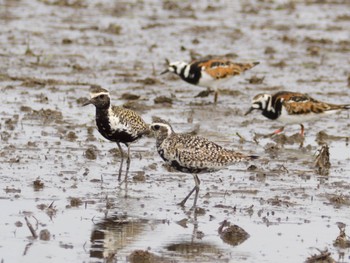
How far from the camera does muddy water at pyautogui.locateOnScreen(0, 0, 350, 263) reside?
35.8ft

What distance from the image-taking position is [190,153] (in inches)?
492

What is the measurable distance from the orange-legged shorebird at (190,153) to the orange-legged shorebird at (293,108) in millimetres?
4594

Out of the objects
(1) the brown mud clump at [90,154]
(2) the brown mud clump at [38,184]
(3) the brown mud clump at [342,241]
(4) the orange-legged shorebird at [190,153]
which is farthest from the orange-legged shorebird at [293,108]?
(3) the brown mud clump at [342,241]

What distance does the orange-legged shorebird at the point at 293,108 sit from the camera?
680 inches

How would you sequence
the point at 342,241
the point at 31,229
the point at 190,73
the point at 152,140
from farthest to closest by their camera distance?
the point at 190,73 → the point at 152,140 → the point at 342,241 → the point at 31,229

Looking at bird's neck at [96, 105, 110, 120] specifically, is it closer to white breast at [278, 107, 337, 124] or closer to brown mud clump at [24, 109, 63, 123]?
brown mud clump at [24, 109, 63, 123]

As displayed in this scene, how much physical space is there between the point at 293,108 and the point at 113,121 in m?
4.25

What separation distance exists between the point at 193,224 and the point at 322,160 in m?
3.74

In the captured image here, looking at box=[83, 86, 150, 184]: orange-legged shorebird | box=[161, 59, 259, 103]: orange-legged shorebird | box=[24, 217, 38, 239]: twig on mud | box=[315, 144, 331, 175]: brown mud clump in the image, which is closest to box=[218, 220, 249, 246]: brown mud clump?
box=[24, 217, 38, 239]: twig on mud

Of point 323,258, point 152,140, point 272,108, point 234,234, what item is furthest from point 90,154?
point 323,258

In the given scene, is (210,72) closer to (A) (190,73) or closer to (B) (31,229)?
(A) (190,73)

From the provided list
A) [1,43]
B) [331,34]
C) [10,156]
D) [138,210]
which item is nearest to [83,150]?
[10,156]

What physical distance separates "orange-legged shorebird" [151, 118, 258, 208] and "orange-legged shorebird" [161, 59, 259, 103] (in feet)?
25.0

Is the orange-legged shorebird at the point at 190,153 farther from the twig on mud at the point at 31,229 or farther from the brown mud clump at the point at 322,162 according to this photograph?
the twig on mud at the point at 31,229
